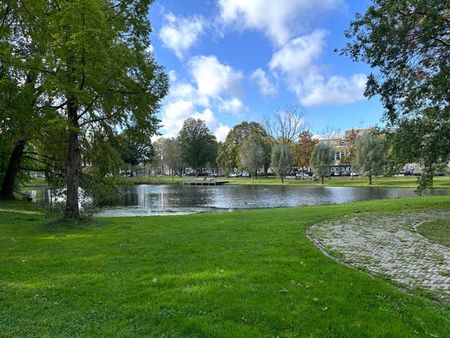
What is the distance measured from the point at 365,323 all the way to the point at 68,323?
3.56 m

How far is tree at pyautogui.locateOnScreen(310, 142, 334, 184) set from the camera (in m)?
65.9

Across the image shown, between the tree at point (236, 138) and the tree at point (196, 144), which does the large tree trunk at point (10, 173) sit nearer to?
the tree at point (236, 138)

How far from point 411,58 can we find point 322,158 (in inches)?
2015

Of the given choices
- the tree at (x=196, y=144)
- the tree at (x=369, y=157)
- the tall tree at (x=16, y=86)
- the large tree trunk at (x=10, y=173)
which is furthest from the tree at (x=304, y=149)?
the tall tree at (x=16, y=86)

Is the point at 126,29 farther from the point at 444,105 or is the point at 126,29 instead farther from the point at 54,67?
the point at 444,105

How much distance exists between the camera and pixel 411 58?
609 inches

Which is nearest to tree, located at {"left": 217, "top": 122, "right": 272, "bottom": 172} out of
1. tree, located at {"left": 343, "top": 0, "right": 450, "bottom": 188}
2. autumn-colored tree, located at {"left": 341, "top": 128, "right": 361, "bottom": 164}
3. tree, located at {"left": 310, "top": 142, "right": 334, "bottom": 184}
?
autumn-colored tree, located at {"left": 341, "top": 128, "right": 361, "bottom": 164}

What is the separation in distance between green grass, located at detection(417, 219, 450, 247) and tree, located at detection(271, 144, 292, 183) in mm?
56755

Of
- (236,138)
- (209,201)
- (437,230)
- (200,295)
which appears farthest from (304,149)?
(200,295)

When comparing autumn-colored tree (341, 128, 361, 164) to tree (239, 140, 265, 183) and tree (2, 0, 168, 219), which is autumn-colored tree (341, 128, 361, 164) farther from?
tree (2, 0, 168, 219)

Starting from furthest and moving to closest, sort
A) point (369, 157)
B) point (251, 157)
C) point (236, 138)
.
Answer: point (236, 138) < point (251, 157) < point (369, 157)

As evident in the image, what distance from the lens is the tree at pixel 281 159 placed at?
70812mm

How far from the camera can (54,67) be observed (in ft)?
40.6

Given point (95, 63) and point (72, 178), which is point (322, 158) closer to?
point (72, 178)
